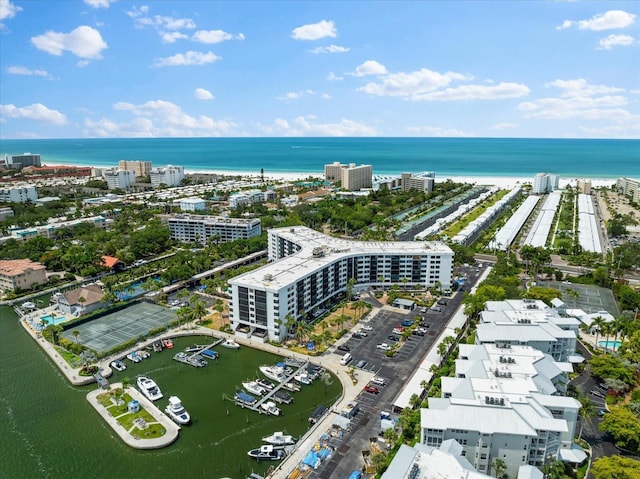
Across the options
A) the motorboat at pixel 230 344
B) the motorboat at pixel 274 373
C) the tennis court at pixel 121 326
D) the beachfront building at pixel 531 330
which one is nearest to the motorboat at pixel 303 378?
the motorboat at pixel 274 373

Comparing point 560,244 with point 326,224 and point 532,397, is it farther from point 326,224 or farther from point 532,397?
point 532,397

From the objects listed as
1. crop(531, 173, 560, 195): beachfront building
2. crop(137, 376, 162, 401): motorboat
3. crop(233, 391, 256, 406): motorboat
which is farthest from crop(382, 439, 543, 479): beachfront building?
crop(531, 173, 560, 195): beachfront building

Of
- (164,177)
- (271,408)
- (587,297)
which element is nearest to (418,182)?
(164,177)

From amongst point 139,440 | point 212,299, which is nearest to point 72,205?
point 212,299

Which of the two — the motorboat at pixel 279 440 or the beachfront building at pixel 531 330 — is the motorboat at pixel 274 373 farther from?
the beachfront building at pixel 531 330

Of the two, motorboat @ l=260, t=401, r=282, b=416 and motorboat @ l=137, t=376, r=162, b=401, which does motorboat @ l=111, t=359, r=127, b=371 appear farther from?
motorboat @ l=260, t=401, r=282, b=416

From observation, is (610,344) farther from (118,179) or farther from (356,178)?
(118,179)
